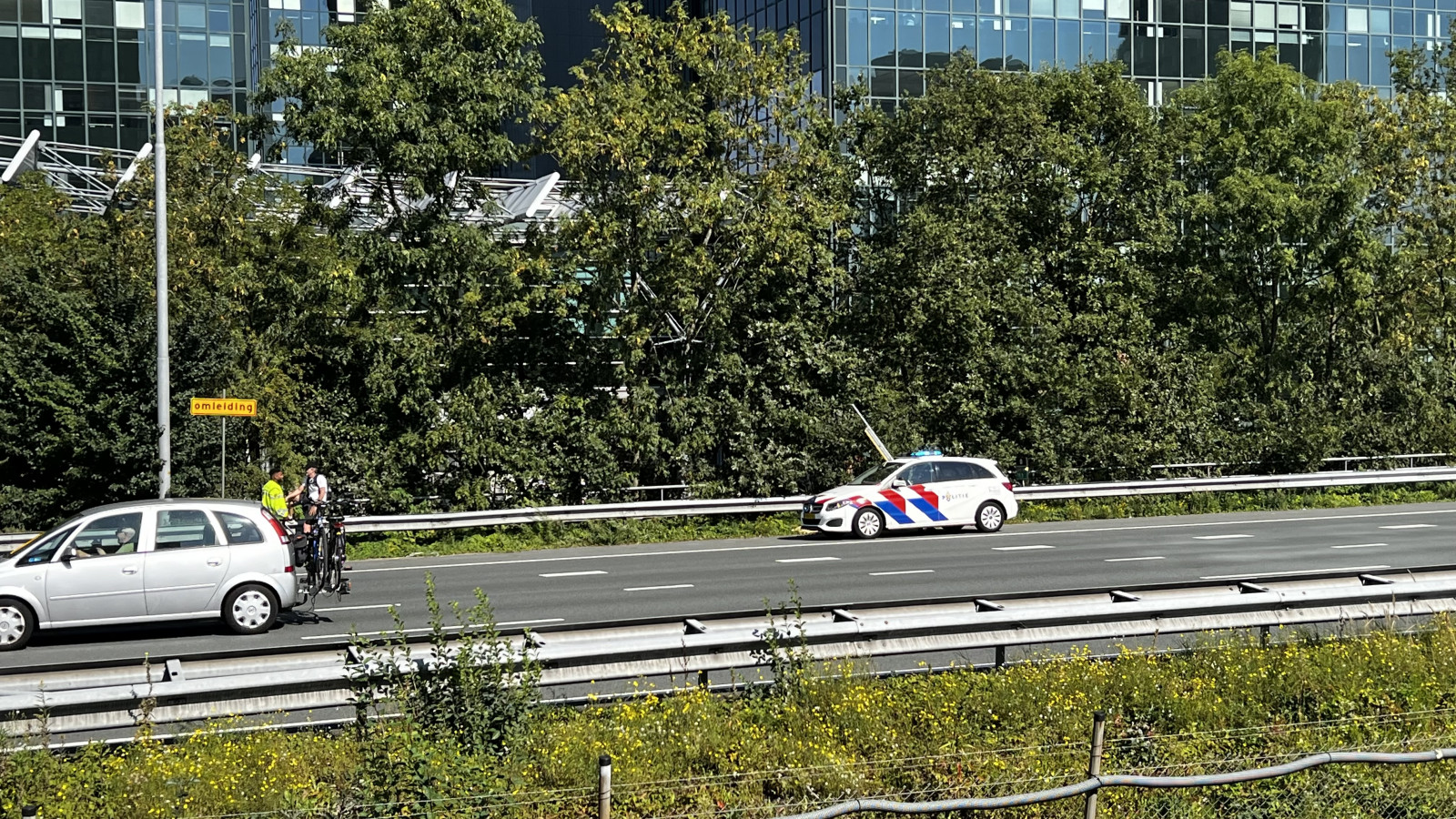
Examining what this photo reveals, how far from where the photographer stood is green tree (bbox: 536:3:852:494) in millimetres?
29234

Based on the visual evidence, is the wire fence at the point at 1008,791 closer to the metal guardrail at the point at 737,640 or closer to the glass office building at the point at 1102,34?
the metal guardrail at the point at 737,640

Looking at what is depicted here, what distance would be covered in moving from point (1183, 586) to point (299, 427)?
19.3 m

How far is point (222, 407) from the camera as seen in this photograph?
77.1 ft

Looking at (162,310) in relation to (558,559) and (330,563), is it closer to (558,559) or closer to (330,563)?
(330,563)

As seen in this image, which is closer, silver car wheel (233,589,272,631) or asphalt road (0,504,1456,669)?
silver car wheel (233,589,272,631)

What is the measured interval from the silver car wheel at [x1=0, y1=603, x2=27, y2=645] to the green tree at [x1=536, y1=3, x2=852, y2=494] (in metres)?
15.2

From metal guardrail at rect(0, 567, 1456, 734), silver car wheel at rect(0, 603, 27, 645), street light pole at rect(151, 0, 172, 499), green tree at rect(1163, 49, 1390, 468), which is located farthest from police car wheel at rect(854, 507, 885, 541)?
silver car wheel at rect(0, 603, 27, 645)

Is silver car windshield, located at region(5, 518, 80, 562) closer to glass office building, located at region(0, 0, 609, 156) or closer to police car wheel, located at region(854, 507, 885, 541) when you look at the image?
police car wheel, located at region(854, 507, 885, 541)

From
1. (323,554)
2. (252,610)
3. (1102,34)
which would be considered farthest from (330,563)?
(1102,34)

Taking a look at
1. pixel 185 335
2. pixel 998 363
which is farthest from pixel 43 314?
pixel 998 363

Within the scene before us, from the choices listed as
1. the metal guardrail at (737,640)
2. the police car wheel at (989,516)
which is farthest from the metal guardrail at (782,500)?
the metal guardrail at (737,640)

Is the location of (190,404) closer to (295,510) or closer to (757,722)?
(295,510)

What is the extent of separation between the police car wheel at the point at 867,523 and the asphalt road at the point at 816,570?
466 millimetres

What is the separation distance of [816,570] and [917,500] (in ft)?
19.0
